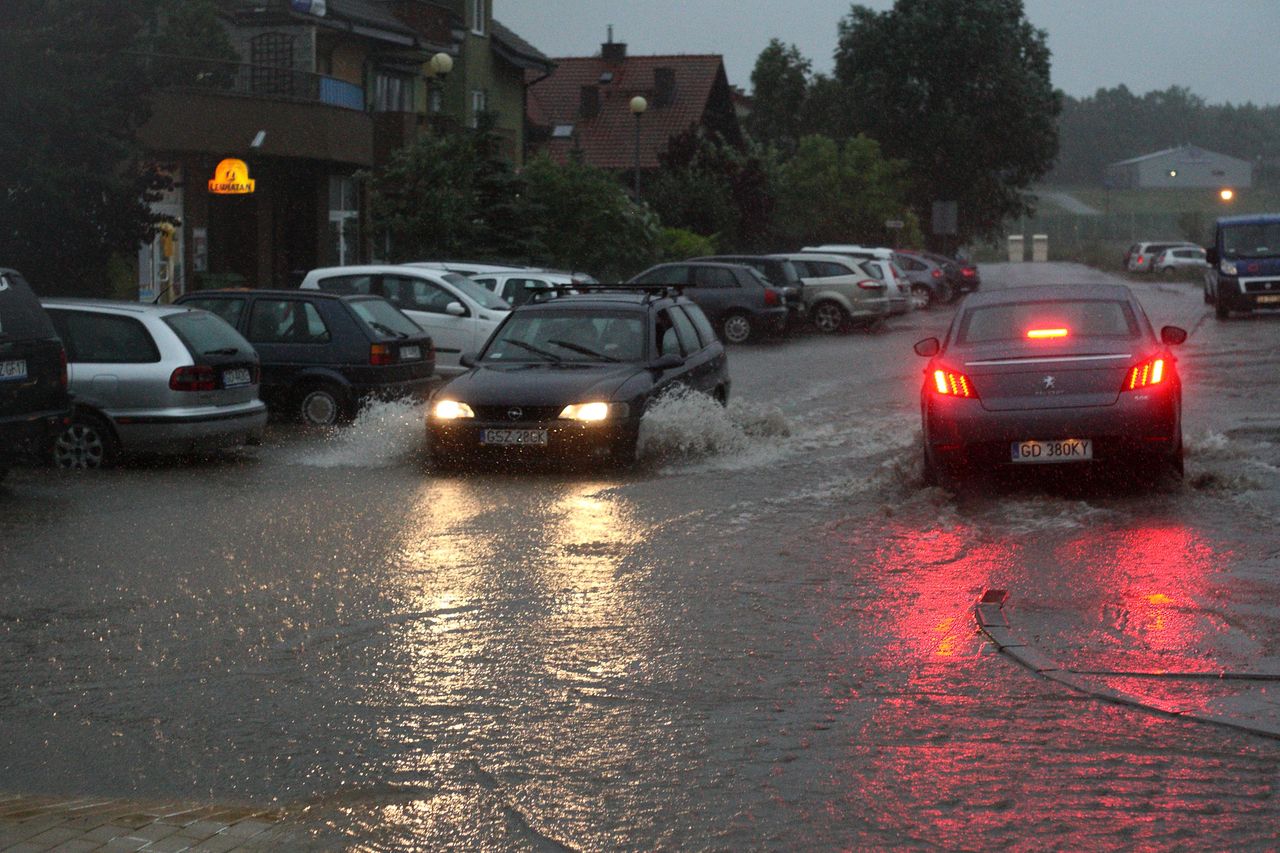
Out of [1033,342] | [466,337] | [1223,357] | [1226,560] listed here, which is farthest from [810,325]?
[1226,560]

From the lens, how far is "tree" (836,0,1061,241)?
80312 mm

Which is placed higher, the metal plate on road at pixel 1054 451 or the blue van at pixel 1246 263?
the blue van at pixel 1246 263

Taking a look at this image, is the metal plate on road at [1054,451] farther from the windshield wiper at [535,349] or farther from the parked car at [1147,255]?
the parked car at [1147,255]

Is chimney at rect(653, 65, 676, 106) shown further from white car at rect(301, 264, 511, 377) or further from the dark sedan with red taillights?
the dark sedan with red taillights

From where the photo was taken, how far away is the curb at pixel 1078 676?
651 centimetres

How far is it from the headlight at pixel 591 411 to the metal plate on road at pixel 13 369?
13.2 feet

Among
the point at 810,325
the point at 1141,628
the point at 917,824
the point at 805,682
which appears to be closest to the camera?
the point at 917,824

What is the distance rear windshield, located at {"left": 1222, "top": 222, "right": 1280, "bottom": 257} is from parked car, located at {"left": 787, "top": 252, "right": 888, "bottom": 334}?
775cm

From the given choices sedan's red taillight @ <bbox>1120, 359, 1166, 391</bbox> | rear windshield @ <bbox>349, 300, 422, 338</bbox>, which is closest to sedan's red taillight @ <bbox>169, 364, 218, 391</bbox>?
rear windshield @ <bbox>349, 300, 422, 338</bbox>

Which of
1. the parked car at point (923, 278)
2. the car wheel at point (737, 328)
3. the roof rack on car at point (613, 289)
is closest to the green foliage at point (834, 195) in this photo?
the parked car at point (923, 278)

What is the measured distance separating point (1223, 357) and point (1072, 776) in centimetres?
2374

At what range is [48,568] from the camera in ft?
33.6

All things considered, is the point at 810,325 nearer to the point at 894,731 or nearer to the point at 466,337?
the point at 466,337

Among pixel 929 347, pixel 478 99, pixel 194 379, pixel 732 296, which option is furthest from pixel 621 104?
pixel 929 347
